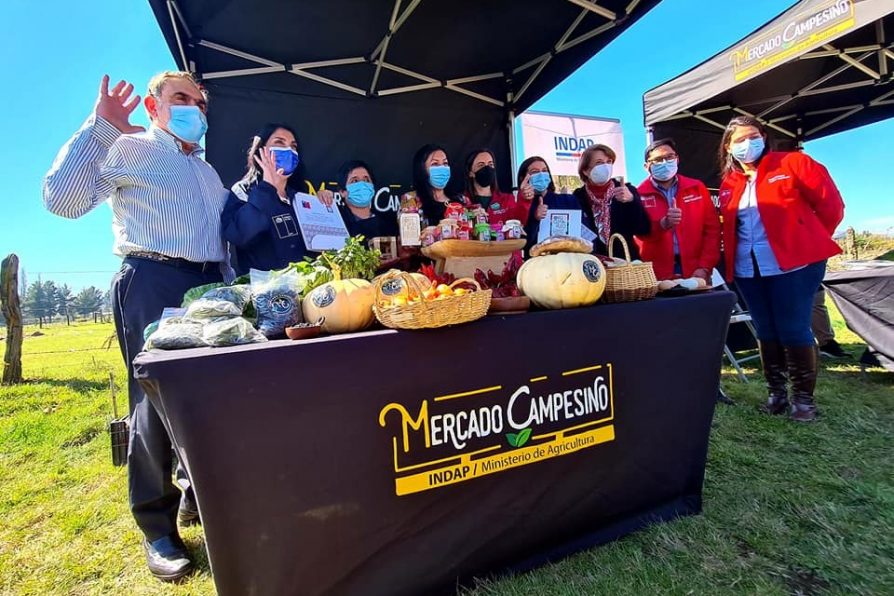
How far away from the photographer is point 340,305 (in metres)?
1.23

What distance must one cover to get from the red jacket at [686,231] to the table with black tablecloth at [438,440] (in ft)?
4.34

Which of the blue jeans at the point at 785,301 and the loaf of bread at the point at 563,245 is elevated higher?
the loaf of bread at the point at 563,245

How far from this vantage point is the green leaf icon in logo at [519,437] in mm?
1318

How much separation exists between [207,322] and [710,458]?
243cm

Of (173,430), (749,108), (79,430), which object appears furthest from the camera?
(749,108)

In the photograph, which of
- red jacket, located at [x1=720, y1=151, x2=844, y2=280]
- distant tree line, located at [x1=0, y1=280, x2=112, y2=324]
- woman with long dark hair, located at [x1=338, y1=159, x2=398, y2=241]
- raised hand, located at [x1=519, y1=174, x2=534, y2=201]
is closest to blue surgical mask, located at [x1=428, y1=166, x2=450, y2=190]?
woman with long dark hair, located at [x1=338, y1=159, x2=398, y2=241]

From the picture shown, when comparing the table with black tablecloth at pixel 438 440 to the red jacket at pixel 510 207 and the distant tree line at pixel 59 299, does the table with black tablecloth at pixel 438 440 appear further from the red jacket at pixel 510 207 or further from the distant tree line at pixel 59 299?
the distant tree line at pixel 59 299

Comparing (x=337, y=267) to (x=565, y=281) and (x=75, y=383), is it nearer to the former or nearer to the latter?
(x=565, y=281)

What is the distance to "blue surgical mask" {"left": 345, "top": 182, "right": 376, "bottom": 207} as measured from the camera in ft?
7.70

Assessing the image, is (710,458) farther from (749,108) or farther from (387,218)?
(749,108)

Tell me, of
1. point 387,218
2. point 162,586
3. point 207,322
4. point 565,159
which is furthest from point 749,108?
point 162,586

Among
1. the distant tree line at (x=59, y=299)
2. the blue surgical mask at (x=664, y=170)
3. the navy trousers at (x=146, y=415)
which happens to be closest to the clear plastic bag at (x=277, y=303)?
the navy trousers at (x=146, y=415)

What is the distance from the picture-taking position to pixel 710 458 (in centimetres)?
225

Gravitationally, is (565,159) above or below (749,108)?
below
